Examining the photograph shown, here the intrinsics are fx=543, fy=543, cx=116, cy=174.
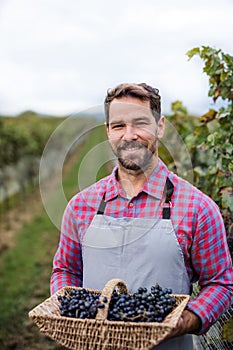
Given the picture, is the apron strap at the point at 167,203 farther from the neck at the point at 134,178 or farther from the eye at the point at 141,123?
the eye at the point at 141,123

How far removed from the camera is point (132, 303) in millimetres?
1853

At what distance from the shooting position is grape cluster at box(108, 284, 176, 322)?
1.80m

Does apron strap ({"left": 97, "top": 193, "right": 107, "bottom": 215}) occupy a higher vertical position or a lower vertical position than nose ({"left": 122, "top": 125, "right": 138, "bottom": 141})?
lower

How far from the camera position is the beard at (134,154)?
220cm

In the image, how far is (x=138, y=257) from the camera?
7.29 feet

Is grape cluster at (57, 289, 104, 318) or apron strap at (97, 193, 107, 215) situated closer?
grape cluster at (57, 289, 104, 318)

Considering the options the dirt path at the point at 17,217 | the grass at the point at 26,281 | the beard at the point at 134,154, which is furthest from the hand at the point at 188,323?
the dirt path at the point at 17,217

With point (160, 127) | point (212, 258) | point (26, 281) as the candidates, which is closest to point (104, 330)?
point (212, 258)

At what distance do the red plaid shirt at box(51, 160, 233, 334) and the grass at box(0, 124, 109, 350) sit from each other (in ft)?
1.19

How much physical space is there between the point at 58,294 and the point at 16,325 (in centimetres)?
415

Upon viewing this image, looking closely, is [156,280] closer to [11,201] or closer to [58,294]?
[58,294]

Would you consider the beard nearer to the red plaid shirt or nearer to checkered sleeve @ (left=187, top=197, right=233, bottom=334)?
the red plaid shirt

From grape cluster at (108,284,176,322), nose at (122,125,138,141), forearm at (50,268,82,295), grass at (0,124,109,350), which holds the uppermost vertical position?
nose at (122,125,138,141)

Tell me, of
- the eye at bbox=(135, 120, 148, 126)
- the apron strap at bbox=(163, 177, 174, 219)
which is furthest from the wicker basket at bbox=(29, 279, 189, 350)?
the eye at bbox=(135, 120, 148, 126)
